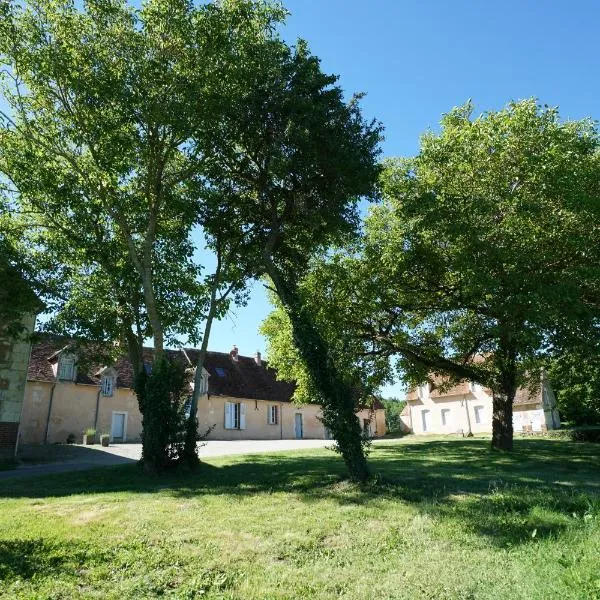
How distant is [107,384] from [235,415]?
9.47 m

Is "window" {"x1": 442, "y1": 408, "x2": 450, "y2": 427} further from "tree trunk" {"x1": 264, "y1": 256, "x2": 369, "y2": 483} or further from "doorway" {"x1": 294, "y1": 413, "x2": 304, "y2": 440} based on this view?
"tree trunk" {"x1": 264, "y1": 256, "x2": 369, "y2": 483}

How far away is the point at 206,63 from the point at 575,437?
25479 millimetres

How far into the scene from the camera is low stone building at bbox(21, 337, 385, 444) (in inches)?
1102

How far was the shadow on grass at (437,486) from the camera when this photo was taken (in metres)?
7.03

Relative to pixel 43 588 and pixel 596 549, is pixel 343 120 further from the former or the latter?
pixel 43 588

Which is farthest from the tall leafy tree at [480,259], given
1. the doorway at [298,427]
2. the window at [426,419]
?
the window at [426,419]

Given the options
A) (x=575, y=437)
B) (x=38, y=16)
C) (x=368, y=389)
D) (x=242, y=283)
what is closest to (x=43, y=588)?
(x=242, y=283)

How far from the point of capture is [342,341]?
677 inches

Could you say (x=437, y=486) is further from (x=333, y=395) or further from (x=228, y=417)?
(x=228, y=417)

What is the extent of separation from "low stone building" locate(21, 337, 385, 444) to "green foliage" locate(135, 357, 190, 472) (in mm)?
8428

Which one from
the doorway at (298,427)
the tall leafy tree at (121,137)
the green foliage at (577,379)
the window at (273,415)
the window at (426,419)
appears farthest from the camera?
the window at (426,419)

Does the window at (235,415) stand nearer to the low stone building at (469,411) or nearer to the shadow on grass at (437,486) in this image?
the low stone building at (469,411)

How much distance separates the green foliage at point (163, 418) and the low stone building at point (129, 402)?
8.43 metres

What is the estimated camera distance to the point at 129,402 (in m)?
32.1
